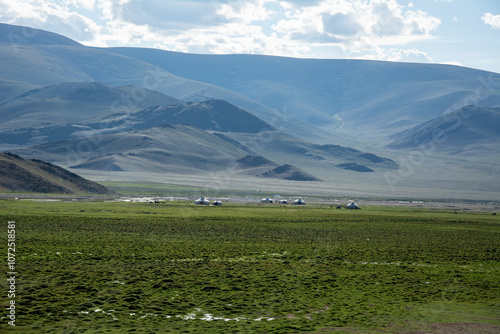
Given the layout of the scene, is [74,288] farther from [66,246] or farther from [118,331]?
[66,246]

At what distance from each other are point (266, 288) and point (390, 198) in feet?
444

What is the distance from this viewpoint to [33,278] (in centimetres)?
2647

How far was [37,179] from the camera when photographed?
118250 mm

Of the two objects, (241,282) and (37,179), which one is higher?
(37,179)

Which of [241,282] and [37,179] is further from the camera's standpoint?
[37,179]

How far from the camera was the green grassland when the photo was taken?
70.9 feet

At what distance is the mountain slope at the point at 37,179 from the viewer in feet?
375

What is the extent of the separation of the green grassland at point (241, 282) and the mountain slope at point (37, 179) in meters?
68.3

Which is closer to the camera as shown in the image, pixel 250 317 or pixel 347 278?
pixel 250 317

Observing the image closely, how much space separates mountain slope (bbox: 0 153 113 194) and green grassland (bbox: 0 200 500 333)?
224 ft

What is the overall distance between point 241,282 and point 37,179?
3969 inches

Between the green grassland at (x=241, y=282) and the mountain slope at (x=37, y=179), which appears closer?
the green grassland at (x=241, y=282)

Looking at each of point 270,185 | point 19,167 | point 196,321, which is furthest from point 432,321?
point 270,185

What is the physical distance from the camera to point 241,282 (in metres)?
28.6
